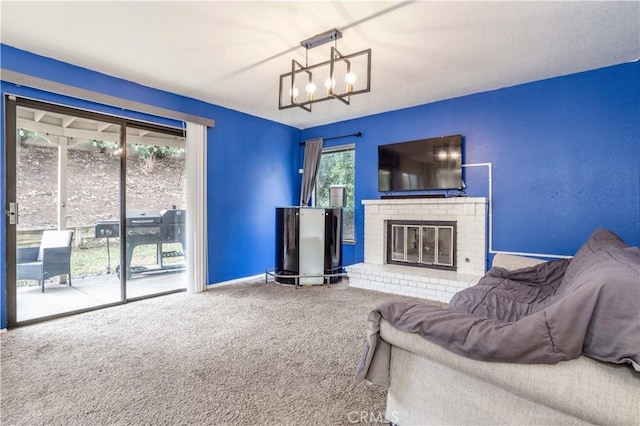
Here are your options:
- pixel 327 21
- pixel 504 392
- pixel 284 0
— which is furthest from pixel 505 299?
pixel 284 0

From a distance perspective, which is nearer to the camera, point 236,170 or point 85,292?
point 85,292

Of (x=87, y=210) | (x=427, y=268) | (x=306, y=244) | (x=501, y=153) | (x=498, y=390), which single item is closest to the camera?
(x=498, y=390)

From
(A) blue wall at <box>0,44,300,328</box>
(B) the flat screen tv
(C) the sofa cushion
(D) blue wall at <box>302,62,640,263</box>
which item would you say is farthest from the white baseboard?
(C) the sofa cushion

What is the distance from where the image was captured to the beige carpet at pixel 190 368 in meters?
1.63

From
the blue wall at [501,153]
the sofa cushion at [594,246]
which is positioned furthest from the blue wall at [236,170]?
the sofa cushion at [594,246]

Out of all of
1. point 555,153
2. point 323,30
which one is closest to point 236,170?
point 323,30

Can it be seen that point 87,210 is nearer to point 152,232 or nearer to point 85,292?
point 152,232

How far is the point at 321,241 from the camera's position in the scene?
14.4 ft

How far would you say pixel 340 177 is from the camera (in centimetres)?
508

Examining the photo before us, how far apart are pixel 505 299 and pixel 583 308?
120 cm

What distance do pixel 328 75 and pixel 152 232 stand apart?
9.05 ft

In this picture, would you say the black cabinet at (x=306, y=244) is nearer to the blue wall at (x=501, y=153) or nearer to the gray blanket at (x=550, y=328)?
the blue wall at (x=501, y=153)

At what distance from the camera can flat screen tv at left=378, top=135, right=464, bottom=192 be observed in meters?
3.88

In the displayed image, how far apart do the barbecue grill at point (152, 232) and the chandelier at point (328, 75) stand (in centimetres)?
201
